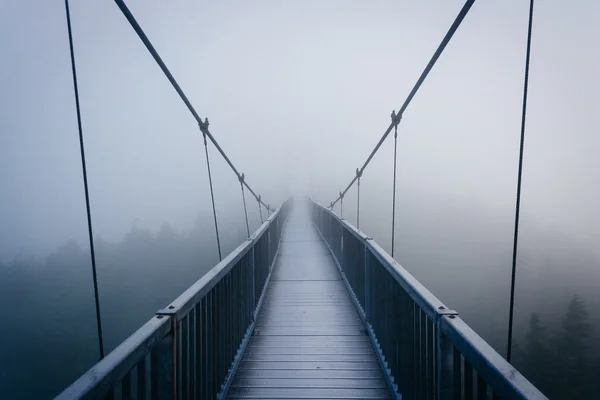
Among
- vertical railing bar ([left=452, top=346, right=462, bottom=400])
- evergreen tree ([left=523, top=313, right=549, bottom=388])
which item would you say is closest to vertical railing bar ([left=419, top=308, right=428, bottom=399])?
vertical railing bar ([left=452, top=346, right=462, bottom=400])

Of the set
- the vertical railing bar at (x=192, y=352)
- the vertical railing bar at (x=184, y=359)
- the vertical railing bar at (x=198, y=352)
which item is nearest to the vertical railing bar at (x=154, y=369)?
the vertical railing bar at (x=184, y=359)

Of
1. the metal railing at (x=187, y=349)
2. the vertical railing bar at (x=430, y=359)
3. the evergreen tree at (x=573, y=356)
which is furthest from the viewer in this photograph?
the evergreen tree at (x=573, y=356)

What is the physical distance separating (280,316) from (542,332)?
234 feet

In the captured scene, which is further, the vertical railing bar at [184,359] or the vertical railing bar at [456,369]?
the vertical railing bar at [184,359]

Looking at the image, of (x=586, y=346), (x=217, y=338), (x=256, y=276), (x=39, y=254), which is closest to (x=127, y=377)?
(x=217, y=338)

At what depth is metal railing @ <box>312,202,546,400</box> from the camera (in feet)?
4.64

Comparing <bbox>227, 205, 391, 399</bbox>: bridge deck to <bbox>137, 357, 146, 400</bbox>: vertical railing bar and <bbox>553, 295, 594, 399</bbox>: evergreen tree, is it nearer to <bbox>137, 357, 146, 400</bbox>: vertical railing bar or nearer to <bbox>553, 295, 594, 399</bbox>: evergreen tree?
<bbox>137, 357, 146, 400</bbox>: vertical railing bar

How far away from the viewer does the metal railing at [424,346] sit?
4.64ft

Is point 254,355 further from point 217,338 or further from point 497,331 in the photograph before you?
point 497,331

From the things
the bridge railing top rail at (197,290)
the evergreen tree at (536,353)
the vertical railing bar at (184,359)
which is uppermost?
the bridge railing top rail at (197,290)

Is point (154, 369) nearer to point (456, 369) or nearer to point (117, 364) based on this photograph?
point (117, 364)

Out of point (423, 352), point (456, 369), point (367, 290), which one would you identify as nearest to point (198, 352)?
point (423, 352)

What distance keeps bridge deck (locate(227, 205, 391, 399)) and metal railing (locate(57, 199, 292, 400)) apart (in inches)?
10.7

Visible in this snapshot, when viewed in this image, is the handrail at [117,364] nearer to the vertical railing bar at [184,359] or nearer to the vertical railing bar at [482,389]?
the vertical railing bar at [184,359]
